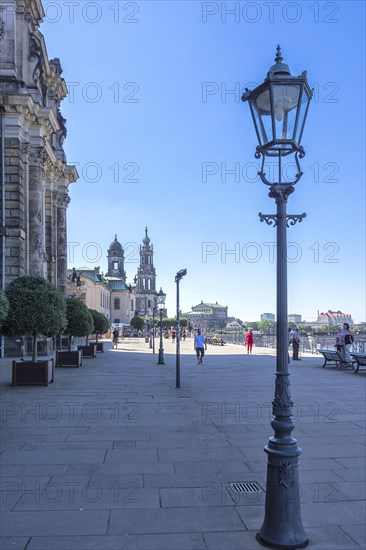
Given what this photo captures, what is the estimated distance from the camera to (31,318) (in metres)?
15.0

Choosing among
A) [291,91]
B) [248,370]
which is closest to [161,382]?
[248,370]

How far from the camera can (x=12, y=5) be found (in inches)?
1078

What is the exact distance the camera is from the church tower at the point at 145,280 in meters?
149

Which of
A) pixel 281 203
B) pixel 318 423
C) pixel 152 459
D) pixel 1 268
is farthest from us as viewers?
pixel 1 268

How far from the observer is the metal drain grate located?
5.81 meters

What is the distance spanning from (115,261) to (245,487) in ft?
453

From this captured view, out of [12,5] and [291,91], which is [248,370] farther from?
[12,5]

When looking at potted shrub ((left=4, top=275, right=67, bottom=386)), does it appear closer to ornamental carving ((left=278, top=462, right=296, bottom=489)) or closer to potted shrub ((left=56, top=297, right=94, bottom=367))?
potted shrub ((left=56, top=297, right=94, bottom=367))

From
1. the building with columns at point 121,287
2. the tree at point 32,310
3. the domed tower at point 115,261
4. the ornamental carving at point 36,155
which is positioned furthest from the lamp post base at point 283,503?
the domed tower at point 115,261

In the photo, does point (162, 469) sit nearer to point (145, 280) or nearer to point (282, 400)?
point (282, 400)

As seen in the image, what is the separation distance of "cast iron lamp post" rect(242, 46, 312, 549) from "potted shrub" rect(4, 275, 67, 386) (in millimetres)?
11256

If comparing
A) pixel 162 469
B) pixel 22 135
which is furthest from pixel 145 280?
pixel 162 469

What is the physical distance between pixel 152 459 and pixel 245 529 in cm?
249

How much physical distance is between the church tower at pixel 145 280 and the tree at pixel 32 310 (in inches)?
5225
